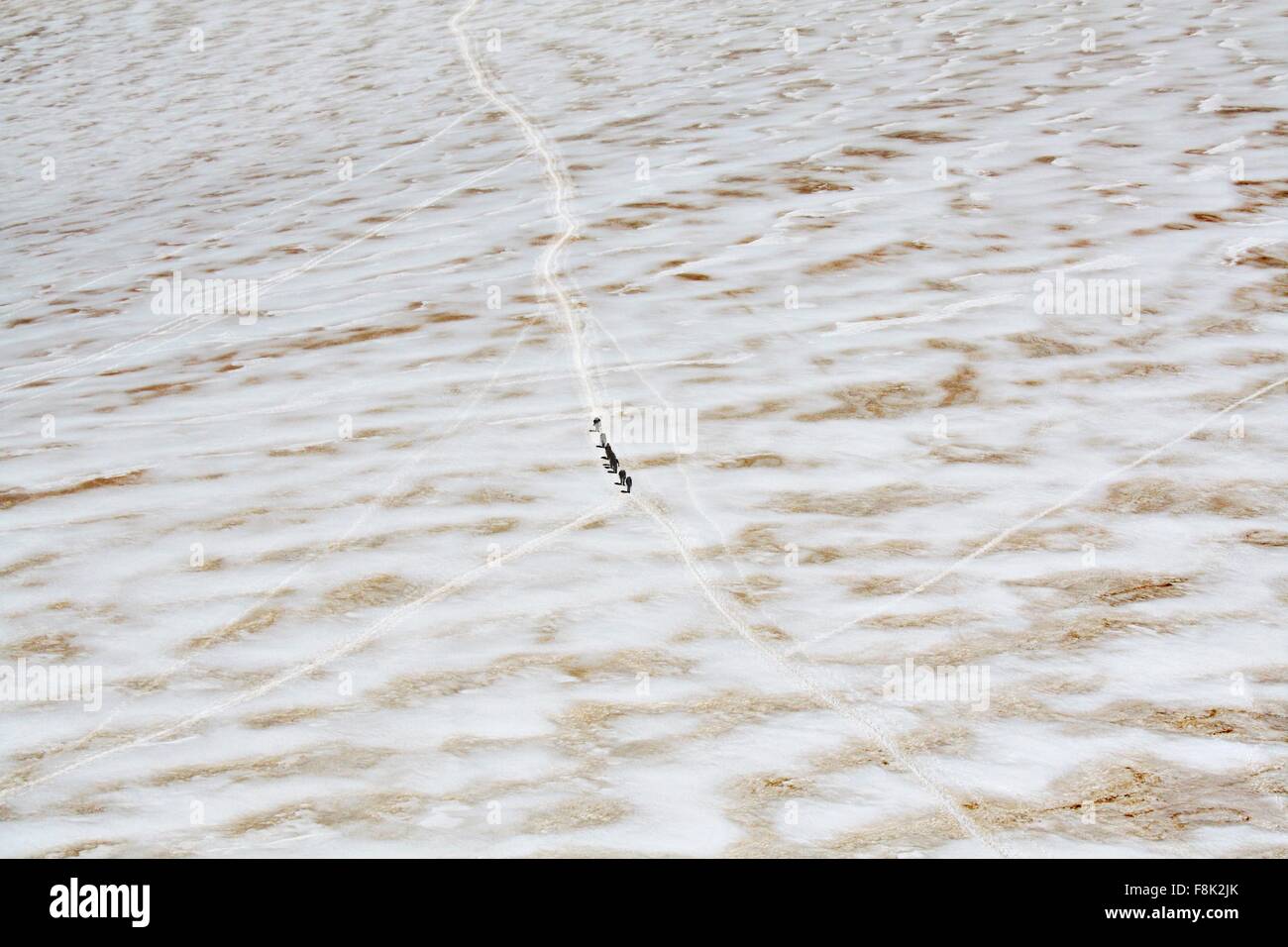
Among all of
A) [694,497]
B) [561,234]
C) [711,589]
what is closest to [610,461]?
[694,497]

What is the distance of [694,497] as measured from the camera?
6.82 feet

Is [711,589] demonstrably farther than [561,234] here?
No

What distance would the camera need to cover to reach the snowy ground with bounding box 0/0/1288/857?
1477 mm

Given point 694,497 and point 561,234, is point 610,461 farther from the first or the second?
point 561,234

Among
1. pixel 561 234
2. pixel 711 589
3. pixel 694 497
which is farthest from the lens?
pixel 561 234

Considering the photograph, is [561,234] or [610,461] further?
[561,234]

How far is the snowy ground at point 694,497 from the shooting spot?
4.84 feet

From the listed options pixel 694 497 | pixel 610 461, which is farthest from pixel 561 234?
pixel 694 497

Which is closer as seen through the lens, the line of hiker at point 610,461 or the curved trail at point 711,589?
the curved trail at point 711,589

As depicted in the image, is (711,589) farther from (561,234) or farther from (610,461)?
(561,234)

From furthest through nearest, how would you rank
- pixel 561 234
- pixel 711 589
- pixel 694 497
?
pixel 561 234
pixel 694 497
pixel 711 589

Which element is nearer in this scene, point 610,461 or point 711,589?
point 711,589

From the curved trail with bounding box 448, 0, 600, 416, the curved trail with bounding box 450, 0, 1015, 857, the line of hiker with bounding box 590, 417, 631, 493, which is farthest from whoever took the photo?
the curved trail with bounding box 448, 0, 600, 416
